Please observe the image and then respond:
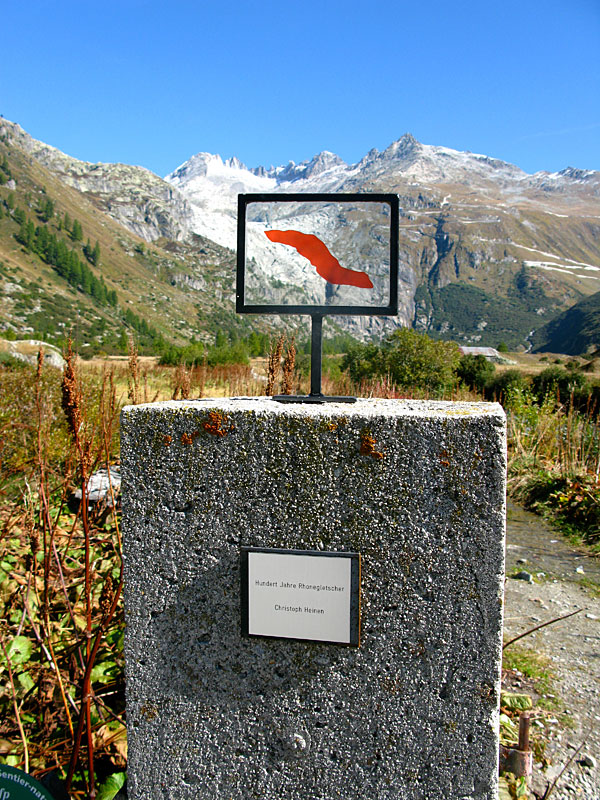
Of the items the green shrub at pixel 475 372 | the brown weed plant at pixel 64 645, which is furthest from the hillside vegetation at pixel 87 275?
the brown weed plant at pixel 64 645

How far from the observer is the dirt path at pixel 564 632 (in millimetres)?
1832

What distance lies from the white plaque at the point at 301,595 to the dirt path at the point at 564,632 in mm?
1063

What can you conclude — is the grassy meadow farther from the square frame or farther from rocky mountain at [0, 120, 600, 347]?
rocky mountain at [0, 120, 600, 347]

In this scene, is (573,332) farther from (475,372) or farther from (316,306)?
(316,306)

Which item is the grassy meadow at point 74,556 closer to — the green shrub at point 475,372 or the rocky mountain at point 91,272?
the green shrub at point 475,372

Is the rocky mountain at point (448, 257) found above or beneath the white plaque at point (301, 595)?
above

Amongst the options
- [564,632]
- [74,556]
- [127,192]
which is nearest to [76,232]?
[127,192]

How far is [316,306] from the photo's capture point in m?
1.56

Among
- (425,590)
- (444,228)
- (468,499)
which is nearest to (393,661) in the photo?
(425,590)

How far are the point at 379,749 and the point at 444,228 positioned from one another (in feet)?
677

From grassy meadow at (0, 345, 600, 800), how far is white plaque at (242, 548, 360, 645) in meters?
0.42

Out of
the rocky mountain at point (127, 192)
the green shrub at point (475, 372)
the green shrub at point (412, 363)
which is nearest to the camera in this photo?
the green shrub at point (412, 363)

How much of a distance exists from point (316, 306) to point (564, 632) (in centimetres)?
231

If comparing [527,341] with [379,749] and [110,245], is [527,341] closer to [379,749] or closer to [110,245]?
[110,245]
